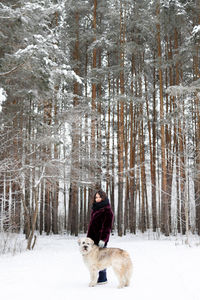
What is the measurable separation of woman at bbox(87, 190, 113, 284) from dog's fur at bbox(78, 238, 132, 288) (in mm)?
327

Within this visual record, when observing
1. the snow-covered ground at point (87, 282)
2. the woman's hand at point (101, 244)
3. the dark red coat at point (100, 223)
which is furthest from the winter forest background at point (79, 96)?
the woman's hand at point (101, 244)

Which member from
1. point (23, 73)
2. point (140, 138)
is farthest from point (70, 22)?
point (23, 73)

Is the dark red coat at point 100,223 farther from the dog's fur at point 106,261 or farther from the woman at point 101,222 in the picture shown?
the dog's fur at point 106,261

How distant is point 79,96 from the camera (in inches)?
610

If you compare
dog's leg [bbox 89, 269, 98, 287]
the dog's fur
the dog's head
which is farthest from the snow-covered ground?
the dog's head

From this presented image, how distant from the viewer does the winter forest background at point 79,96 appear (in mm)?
9633

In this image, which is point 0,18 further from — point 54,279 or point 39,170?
point 54,279

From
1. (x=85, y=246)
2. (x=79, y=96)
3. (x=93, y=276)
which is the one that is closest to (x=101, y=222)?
(x=85, y=246)

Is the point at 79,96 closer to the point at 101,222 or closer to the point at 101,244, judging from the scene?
the point at 101,222

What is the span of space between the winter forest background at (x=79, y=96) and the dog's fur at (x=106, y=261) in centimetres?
450

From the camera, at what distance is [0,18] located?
905 centimetres

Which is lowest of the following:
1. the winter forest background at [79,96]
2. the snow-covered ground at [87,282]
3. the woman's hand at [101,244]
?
the snow-covered ground at [87,282]

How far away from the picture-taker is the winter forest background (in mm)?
9633

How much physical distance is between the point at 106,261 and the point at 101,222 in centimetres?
68
